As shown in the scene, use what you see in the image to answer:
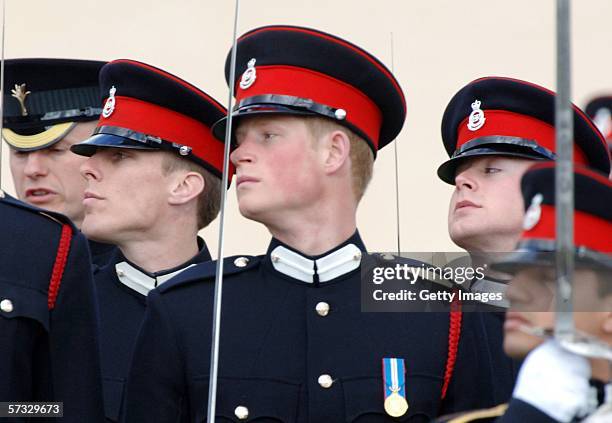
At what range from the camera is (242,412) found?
335 centimetres

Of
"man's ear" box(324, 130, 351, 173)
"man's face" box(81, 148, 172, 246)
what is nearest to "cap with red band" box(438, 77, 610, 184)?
"man's ear" box(324, 130, 351, 173)

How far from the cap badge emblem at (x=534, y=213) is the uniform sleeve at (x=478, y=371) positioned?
0.79 metres

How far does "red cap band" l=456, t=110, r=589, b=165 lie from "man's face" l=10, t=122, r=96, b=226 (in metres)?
1.23

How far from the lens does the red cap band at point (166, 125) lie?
13.9ft

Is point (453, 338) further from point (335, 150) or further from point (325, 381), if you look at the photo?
point (335, 150)

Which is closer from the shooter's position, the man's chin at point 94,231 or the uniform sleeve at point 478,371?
the uniform sleeve at point 478,371

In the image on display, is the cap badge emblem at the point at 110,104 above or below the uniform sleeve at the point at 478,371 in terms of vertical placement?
above

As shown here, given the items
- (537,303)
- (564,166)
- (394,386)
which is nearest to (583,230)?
(537,303)

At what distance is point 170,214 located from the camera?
4.21m

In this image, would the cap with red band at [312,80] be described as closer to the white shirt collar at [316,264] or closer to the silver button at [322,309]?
the white shirt collar at [316,264]

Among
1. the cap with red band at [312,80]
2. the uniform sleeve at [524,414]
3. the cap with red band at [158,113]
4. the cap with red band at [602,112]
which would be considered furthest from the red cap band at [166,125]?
the uniform sleeve at [524,414]

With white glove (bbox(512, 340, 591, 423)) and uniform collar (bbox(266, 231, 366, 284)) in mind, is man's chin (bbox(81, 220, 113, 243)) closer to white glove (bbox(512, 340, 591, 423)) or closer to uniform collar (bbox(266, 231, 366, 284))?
uniform collar (bbox(266, 231, 366, 284))

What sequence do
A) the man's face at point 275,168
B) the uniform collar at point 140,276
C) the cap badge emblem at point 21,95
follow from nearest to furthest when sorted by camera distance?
the man's face at point 275,168 < the uniform collar at point 140,276 < the cap badge emblem at point 21,95

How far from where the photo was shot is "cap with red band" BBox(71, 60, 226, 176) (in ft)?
13.9
